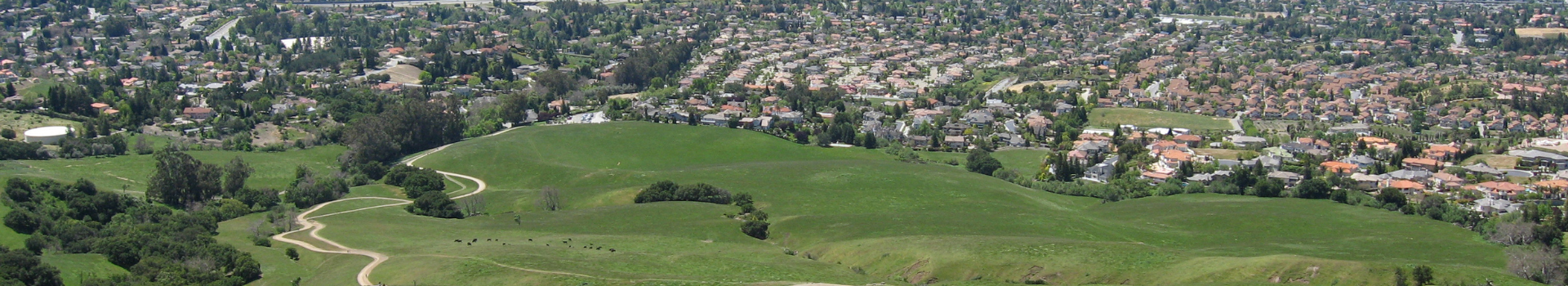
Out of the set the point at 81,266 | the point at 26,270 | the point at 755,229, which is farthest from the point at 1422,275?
the point at 81,266

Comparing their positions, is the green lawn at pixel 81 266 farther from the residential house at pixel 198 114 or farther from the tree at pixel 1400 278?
the residential house at pixel 198 114

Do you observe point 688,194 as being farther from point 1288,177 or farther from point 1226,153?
point 1226,153

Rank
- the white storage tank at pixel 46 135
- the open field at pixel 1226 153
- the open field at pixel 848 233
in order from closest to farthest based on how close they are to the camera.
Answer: the open field at pixel 848 233 → the white storage tank at pixel 46 135 → the open field at pixel 1226 153

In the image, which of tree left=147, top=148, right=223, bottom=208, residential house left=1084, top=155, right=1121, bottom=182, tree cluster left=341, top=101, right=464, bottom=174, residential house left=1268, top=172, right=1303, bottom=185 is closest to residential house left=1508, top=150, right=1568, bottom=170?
residential house left=1268, top=172, right=1303, bottom=185

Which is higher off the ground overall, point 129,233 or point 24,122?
point 129,233

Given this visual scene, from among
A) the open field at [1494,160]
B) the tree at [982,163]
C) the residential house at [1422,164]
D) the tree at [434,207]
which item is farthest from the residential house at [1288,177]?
the tree at [434,207]

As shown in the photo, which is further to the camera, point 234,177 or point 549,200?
point 234,177
